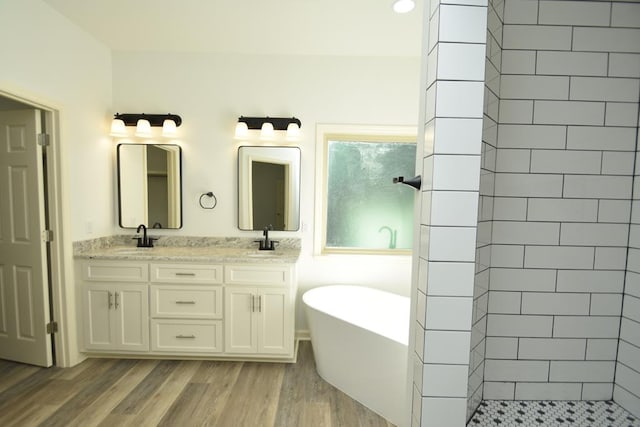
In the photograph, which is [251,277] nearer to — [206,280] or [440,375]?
[206,280]

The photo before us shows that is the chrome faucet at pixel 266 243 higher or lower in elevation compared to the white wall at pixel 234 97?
lower

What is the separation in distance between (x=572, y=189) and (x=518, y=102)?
30 cm

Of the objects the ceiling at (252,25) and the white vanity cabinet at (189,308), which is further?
the white vanity cabinet at (189,308)

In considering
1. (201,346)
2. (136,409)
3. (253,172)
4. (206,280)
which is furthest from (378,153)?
(136,409)

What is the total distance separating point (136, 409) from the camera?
1792mm

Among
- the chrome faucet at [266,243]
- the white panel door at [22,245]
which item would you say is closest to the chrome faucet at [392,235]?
the chrome faucet at [266,243]

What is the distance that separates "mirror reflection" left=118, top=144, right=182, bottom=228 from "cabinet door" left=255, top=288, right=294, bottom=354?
1169 mm

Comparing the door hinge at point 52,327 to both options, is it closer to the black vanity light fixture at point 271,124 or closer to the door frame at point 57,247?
the door frame at point 57,247

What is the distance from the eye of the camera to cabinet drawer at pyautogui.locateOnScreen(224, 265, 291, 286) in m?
2.24

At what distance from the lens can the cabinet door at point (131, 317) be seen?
2.26 metres

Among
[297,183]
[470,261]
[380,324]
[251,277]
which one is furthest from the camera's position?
[297,183]

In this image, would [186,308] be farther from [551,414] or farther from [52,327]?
[551,414]

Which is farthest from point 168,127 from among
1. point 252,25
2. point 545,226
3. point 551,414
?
point 551,414

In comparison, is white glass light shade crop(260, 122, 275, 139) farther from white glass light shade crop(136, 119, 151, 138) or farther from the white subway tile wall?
the white subway tile wall
